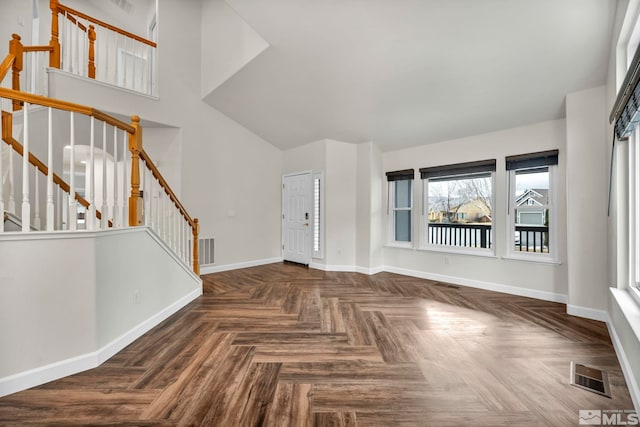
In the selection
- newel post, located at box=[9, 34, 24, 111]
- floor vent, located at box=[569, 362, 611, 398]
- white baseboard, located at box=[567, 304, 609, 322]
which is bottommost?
floor vent, located at box=[569, 362, 611, 398]

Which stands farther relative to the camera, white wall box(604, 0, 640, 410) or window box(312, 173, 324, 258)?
window box(312, 173, 324, 258)

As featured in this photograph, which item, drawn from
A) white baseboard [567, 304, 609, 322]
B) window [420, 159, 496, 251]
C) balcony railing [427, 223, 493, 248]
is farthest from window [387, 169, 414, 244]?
white baseboard [567, 304, 609, 322]

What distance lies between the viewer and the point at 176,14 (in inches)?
176

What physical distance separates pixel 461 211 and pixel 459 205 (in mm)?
103

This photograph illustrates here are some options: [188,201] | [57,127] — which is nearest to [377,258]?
[188,201]

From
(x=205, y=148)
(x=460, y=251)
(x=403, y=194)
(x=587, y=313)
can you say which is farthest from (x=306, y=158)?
(x=587, y=313)

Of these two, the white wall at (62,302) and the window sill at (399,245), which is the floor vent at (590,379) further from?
the white wall at (62,302)

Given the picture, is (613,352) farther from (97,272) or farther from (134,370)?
(97,272)

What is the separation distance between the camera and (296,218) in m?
5.71

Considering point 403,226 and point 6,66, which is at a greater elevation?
point 6,66

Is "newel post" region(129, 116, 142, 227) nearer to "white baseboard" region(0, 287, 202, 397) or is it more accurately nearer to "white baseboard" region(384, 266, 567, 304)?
"white baseboard" region(0, 287, 202, 397)

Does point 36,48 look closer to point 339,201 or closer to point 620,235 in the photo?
point 339,201

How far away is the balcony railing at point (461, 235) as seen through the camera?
4.09m

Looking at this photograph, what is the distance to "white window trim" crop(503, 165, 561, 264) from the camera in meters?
3.42
